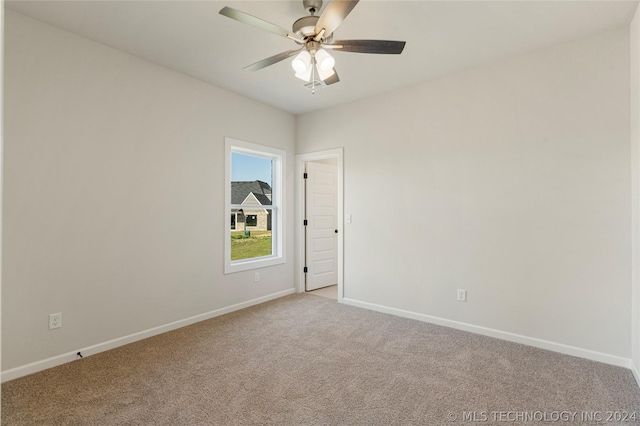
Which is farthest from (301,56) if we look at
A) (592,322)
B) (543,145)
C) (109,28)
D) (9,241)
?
(592,322)

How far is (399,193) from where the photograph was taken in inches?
163

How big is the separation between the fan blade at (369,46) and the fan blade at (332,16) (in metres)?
0.10

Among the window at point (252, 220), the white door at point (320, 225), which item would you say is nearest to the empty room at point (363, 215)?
the window at point (252, 220)

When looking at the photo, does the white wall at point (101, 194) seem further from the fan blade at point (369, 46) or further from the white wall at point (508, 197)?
the fan blade at point (369, 46)

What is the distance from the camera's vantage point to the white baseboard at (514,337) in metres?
2.89

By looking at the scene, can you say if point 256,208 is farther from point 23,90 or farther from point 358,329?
point 23,90

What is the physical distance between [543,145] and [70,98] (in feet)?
13.8

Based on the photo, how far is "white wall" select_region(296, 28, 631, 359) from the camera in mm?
2928

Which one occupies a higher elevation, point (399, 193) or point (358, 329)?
point (399, 193)

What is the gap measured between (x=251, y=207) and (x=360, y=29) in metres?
2.66

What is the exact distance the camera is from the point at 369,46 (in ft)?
7.77

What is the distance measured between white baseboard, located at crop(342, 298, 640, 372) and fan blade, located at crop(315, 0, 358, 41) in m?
3.08

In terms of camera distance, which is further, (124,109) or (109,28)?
(124,109)

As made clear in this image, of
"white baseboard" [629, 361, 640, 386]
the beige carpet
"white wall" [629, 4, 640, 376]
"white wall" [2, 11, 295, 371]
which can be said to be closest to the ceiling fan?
"white wall" [2, 11, 295, 371]
